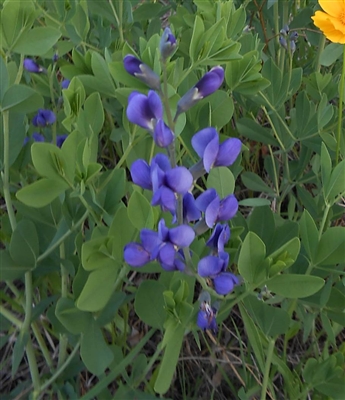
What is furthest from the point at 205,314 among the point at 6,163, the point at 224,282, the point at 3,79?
the point at 3,79

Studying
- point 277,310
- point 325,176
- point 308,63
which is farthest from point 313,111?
point 277,310

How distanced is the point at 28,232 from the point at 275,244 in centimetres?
49

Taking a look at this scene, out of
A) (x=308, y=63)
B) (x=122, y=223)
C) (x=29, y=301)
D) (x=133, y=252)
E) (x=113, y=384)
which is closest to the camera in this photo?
(x=133, y=252)

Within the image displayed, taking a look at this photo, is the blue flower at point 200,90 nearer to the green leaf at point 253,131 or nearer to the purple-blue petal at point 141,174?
the purple-blue petal at point 141,174

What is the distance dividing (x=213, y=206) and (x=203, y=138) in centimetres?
10

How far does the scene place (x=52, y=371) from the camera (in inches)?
42.0

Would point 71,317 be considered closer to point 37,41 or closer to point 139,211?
point 139,211

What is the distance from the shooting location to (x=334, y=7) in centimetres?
117

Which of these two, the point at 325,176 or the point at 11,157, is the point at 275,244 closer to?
the point at 325,176

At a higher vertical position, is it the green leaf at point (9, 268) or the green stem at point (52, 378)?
the green leaf at point (9, 268)

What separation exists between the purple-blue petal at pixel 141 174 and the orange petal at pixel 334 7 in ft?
2.42

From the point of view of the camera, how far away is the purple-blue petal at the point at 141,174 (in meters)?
0.68

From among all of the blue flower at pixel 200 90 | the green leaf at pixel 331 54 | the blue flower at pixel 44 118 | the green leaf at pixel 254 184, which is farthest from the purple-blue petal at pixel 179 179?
the green leaf at pixel 331 54

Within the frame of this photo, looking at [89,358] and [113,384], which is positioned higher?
[89,358]
